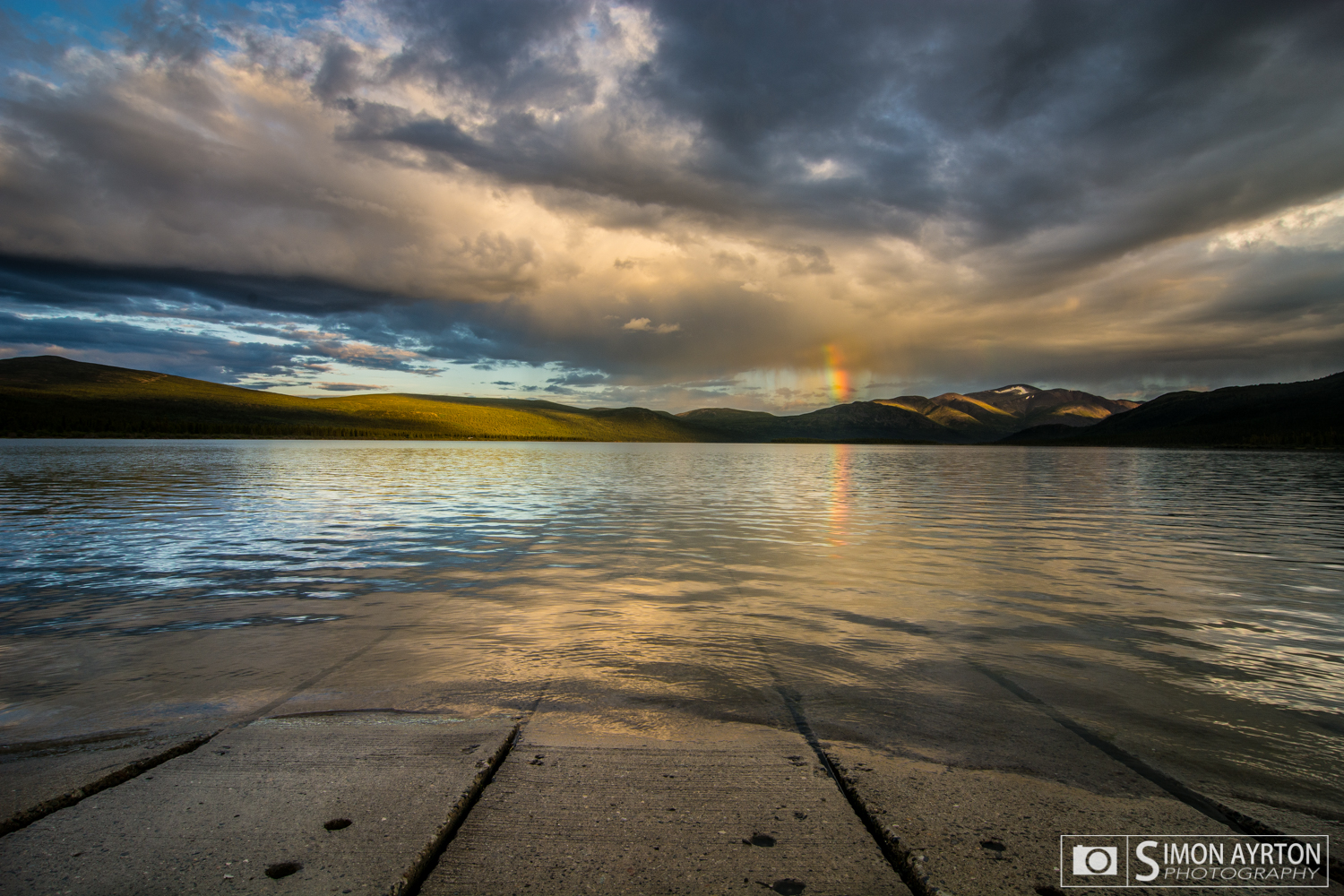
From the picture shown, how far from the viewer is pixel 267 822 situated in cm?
357

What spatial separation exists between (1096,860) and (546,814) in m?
3.02

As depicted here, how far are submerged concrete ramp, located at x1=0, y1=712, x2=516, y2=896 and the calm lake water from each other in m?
1.43

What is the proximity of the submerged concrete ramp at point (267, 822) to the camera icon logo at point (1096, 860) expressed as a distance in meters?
3.37

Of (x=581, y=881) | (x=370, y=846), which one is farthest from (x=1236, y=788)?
(x=370, y=846)

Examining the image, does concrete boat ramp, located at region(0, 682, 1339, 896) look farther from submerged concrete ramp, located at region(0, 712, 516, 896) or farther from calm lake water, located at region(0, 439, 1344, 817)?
calm lake water, located at region(0, 439, 1344, 817)

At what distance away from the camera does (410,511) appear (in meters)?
23.3

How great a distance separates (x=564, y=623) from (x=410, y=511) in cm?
1607

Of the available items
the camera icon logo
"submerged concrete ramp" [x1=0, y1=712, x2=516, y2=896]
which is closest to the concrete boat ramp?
"submerged concrete ramp" [x1=0, y1=712, x2=516, y2=896]

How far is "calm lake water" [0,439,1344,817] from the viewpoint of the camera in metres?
6.05

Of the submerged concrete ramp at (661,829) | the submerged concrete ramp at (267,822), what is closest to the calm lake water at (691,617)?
the submerged concrete ramp at (661,829)

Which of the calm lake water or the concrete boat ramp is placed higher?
the concrete boat ramp

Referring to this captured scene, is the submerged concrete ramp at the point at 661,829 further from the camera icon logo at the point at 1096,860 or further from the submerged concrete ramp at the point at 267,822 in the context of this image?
the camera icon logo at the point at 1096,860

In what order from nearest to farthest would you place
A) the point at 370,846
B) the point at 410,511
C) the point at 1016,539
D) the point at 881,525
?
the point at 370,846
the point at 1016,539
the point at 881,525
the point at 410,511

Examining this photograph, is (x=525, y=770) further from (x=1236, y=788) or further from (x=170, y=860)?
(x=1236, y=788)
